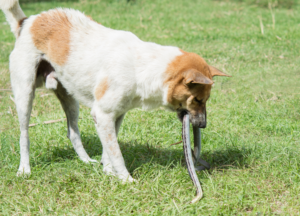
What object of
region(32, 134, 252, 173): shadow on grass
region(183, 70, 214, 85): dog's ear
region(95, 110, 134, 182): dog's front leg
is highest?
region(183, 70, 214, 85): dog's ear

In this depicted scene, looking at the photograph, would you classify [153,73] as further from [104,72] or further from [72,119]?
[72,119]

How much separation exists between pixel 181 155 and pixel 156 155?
0.31m

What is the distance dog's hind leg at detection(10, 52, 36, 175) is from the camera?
3.78m

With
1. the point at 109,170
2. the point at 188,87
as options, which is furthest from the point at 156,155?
the point at 188,87

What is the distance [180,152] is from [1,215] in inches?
84.1

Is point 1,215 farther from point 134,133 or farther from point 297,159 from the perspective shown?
point 297,159

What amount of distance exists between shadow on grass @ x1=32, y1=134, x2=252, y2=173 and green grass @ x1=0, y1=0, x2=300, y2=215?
0.04 feet

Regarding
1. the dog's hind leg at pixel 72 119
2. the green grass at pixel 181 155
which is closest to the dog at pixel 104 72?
the dog's hind leg at pixel 72 119

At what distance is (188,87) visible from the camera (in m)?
3.38

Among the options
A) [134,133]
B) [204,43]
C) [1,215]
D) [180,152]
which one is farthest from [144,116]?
[204,43]

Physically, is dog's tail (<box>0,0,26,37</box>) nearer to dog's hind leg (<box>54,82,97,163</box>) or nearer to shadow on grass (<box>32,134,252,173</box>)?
dog's hind leg (<box>54,82,97,163</box>)

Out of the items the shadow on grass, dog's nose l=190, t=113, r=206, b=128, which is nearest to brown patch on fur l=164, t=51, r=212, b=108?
dog's nose l=190, t=113, r=206, b=128

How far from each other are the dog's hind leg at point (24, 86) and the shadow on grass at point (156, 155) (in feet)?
0.91

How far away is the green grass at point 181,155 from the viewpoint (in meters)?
3.23
